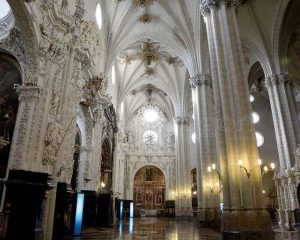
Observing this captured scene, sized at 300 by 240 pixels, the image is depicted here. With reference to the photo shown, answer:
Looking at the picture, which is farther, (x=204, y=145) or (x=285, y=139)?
(x=204, y=145)

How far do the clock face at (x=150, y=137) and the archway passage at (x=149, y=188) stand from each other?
138 inches

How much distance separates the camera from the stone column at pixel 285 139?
14.5m

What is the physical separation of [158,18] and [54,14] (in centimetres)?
1226

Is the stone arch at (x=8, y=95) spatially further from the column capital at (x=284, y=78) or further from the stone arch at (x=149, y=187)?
the stone arch at (x=149, y=187)

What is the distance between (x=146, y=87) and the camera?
32.0m

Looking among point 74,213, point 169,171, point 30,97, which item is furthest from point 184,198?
point 30,97

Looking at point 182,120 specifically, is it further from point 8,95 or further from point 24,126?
point 24,126

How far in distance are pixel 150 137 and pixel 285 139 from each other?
2051cm

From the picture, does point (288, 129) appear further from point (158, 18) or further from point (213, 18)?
point (158, 18)

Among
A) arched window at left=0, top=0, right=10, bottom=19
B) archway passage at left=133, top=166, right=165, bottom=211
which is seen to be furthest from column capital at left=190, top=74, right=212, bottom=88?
archway passage at left=133, top=166, right=165, bottom=211

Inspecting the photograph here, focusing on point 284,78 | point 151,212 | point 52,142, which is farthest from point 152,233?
point 151,212

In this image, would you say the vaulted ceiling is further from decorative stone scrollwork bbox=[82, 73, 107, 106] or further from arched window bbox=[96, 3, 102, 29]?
decorative stone scrollwork bbox=[82, 73, 107, 106]

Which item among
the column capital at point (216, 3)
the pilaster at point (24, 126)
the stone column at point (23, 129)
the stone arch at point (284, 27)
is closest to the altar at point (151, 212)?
the stone arch at point (284, 27)

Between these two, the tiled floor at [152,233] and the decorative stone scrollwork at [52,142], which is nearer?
the decorative stone scrollwork at [52,142]
